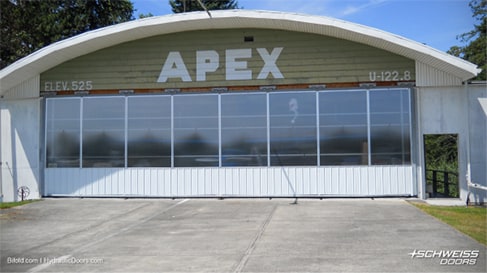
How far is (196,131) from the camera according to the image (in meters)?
14.6

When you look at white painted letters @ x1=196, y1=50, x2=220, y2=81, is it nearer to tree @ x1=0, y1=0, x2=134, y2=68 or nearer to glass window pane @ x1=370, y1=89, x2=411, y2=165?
glass window pane @ x1=370, y1=89, x2=411, y2=165

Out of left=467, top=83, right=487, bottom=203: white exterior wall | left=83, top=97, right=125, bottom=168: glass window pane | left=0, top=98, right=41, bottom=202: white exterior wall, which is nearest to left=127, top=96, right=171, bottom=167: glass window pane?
left=83, top=97, right=125, bottom=168: glass window pane

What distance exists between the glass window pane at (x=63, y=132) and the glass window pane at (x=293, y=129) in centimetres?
625

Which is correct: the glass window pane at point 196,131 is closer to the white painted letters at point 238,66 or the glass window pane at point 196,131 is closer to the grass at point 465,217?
the white painted letters at point 238,66

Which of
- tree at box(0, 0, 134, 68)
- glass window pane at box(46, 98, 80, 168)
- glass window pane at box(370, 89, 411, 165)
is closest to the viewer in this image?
glass window pane at box(370, 89, 411, 165)

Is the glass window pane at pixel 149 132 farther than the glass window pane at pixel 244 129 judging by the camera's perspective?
Yes

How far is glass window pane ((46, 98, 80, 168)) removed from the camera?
50.1 ft

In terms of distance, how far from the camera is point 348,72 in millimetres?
14102

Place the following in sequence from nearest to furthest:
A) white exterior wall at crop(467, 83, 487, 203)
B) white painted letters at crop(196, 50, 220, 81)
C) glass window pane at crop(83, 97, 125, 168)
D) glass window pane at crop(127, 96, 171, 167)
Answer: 1. white exterior wall at crop(467, 83, 487, 203)
2. white painted letters at crop(196, 50, 220, 81)
3. glass window pane at crop(127, 96, 171, 167)
4. glass window pane at crop(83, 97, 125, 168)

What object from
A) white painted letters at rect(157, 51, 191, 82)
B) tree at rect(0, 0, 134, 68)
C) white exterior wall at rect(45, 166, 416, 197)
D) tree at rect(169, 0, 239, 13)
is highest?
tree at rect(169, 0, 239, 13)

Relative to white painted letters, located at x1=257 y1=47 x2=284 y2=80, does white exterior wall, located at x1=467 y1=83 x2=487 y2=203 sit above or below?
below

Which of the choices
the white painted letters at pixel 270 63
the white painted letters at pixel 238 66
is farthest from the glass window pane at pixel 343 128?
the white painted letters at pixel 238 66

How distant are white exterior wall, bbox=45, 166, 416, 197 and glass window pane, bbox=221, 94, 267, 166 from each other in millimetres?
361

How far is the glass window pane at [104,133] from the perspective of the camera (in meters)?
15.0
